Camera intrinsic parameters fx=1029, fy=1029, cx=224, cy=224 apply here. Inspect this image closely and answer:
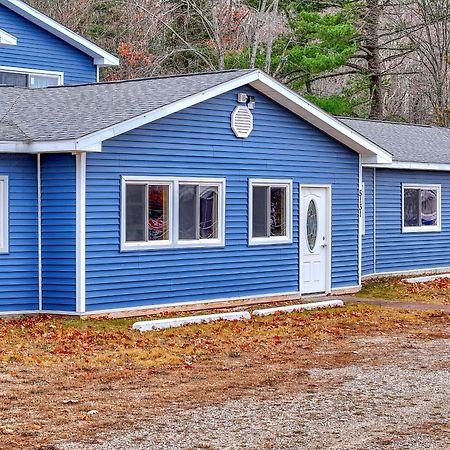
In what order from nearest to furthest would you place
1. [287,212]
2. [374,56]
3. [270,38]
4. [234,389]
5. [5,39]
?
[234,389] → [287,212] → [5,39] → [270,38] → [374,56]

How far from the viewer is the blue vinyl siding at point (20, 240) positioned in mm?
16406

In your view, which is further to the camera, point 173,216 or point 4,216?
point 173,216

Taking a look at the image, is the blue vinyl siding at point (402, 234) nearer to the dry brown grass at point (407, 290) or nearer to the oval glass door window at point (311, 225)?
the dry brown grass at point (407, 290)

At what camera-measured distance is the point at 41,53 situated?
80.3 ft

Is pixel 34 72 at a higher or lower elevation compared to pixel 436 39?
lower

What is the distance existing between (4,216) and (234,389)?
265 inches

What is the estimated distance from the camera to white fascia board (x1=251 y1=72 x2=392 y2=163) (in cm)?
1880

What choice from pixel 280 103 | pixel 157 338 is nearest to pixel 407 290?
pixel 280 103

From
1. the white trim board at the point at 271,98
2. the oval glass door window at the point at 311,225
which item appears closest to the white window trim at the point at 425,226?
the white trim board at the point at 271,98

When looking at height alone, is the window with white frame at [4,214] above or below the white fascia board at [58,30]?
below

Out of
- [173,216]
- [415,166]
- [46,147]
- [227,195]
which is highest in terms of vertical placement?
[415,166]

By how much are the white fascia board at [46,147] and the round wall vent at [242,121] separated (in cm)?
352

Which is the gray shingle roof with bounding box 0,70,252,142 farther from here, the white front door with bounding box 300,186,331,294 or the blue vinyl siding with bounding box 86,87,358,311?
the white front door with bounding box 300,186,331,294

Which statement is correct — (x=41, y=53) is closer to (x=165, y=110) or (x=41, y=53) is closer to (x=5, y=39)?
(x=5, y=39)
